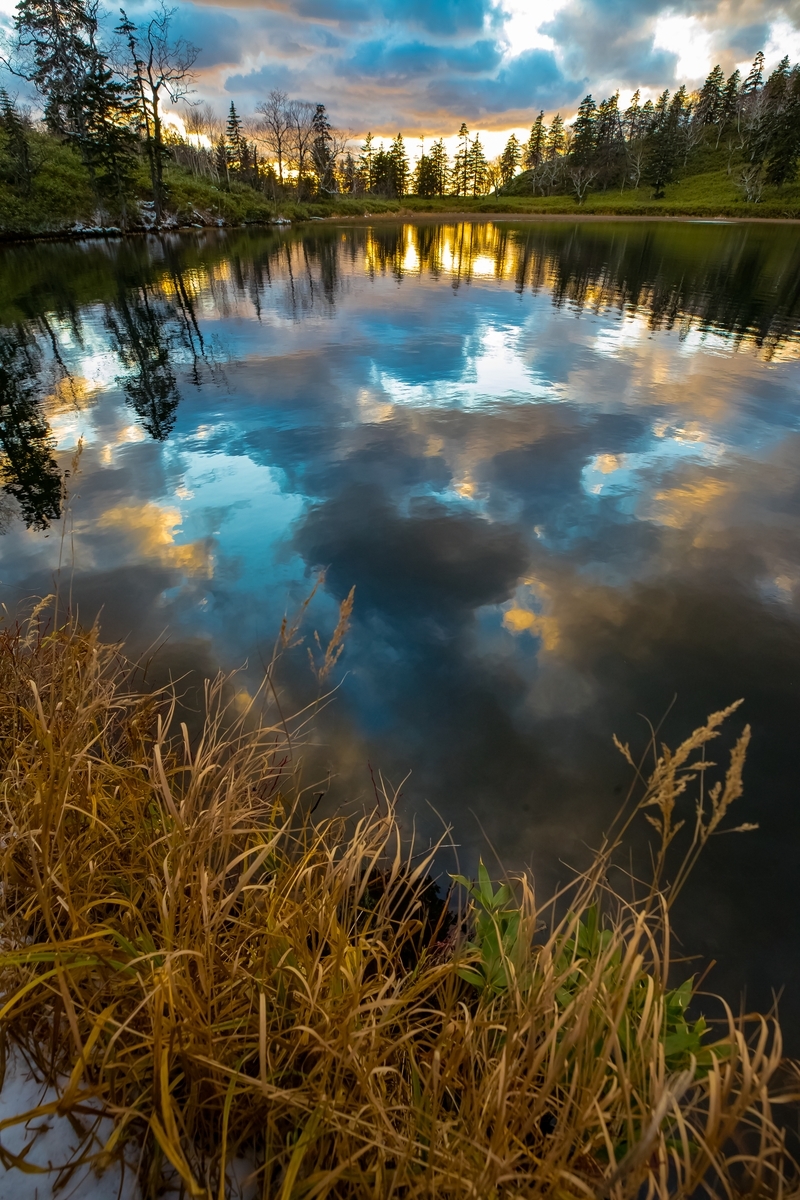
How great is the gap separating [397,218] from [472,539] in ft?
339

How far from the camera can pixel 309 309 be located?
18.7 metres

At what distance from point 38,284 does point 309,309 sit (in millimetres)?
12889

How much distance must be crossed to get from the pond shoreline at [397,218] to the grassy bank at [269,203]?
0.33 m

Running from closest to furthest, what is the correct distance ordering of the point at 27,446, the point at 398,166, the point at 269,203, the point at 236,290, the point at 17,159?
the point at 27,446 < the point at 236,290 < the point at 17,159 < the point at 269,203 < the point at 398,166

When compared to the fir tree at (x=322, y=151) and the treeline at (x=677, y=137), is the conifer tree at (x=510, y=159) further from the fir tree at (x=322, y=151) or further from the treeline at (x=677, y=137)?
the fir tree at (x=322, y=151)

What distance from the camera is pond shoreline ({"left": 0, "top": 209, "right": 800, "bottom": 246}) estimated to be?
136 feet

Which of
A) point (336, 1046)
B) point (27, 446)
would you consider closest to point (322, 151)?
point (27, 446)

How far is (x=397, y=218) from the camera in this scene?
88.2 m

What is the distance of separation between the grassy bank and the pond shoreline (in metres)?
0.33

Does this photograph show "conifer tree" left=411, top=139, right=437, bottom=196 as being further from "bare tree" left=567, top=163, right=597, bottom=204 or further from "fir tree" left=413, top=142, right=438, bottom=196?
"bare tree" left=567, top=163, right=597, bottom=204

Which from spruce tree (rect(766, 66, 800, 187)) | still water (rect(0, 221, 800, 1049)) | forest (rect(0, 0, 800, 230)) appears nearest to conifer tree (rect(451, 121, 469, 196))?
forest (rect(0, 0, 800, 230))

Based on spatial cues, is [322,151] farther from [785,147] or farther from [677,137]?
[785,147]

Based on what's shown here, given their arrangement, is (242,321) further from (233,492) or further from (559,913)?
(559,913)

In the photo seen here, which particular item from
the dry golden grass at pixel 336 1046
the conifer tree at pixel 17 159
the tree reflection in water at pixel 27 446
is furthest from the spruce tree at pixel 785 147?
the dry golden grass at pixel 336 1046
